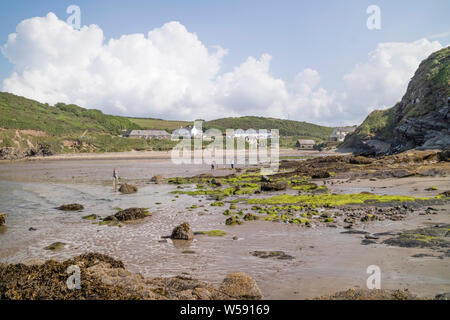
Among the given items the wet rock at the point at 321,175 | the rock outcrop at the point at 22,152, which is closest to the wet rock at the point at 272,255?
the wet rock at the point at 321,175

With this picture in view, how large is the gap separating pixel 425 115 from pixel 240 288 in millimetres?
49029

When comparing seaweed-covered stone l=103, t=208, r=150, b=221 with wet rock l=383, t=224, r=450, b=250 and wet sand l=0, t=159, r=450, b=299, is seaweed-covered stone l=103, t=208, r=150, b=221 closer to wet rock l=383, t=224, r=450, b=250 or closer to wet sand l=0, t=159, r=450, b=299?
wet sand l=0, t=159, r=450, b=299

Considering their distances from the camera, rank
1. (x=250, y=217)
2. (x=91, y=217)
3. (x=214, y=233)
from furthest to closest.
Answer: (x=91, y=217), (x=250, y=217), (x=214, y=233)

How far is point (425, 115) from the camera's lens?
4344cm

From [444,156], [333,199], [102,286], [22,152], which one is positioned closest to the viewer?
[102,286]

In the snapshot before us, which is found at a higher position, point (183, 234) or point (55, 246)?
point (183, 234)

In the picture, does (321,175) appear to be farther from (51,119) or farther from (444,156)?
(51,119)

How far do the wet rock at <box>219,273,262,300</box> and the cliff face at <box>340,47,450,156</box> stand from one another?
4000 centimetres

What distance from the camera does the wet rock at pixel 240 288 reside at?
20.4 feet

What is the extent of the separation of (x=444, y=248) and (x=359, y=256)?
258 centimetres

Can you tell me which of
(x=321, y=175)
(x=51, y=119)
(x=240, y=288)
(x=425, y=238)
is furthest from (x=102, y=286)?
(x=51, y=119)

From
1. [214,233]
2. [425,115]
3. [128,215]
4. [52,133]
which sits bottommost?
[214,233]

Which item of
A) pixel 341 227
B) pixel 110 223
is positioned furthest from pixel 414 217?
pixel 110 223

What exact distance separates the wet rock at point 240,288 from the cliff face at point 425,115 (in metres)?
40.0
